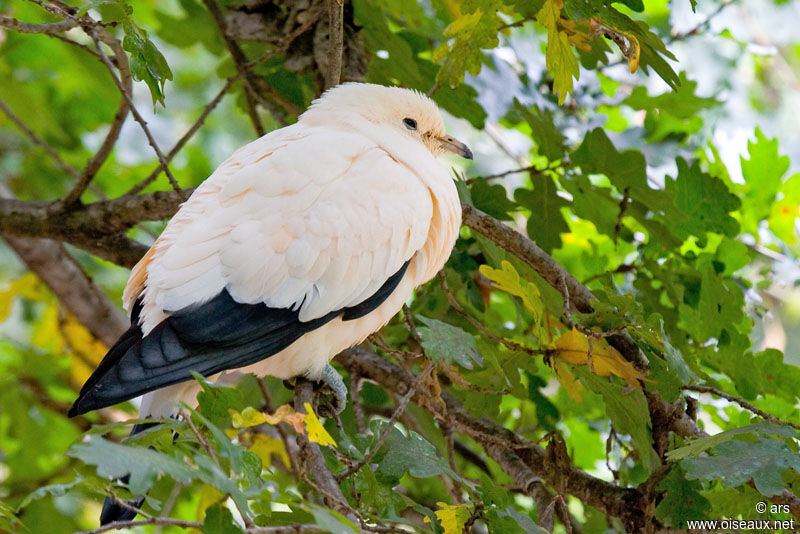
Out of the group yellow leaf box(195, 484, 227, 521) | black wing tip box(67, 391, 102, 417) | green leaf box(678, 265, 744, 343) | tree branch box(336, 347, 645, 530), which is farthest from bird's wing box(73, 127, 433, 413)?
yellow leaf box(195, 484, 227, 521)

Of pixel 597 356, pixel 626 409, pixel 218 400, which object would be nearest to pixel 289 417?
pixel 218 400

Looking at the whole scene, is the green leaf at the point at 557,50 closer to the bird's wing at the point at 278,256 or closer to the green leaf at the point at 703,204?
the bird's wing at the point at 278,256

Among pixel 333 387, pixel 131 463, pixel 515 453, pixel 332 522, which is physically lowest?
pixel 515 453

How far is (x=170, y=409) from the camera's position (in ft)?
9.08

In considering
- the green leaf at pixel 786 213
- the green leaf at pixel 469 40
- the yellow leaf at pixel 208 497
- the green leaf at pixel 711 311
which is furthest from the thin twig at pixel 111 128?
the green leaf at pixel 786 213

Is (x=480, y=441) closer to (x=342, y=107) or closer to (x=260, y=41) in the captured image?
(x=342, y=107)

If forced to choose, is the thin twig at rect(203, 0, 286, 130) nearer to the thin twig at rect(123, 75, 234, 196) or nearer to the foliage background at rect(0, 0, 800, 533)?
the foliage background at rect(0, 0, 800, 533)

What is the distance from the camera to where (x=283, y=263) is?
8.70ft

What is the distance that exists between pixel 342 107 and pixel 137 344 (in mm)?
1198

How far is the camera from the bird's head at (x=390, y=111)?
320cm

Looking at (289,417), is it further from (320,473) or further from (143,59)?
(143,59)

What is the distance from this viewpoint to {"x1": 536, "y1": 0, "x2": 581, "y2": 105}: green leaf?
2.56m

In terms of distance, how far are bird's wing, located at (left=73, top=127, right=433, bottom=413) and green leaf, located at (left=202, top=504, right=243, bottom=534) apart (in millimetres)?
690

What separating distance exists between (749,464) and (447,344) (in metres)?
0.82
